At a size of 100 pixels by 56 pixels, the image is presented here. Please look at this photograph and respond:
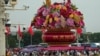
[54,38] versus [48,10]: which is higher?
[48,10]

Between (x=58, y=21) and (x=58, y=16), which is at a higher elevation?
(x=58, y=16)

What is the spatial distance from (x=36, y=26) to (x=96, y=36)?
358 feet

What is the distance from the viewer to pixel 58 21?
34750 millimetres

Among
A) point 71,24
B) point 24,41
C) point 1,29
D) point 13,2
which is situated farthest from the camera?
point 24,41

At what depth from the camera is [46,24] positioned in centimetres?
3519

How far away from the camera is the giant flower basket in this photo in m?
34.8

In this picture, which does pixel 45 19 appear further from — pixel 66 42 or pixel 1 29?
pixel 1 29

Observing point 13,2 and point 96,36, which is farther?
point 96,36

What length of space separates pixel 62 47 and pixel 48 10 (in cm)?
309

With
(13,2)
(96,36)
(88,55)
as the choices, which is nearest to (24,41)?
(96,36)

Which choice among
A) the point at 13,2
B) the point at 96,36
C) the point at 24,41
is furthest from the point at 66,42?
the point at 96,36

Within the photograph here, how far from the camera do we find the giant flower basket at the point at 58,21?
114 feet

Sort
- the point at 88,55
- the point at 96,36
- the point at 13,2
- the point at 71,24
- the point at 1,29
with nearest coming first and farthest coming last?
the point at 1,29
the point at 13,2
the point at 71,24
the point at 88,55
the point at 96,36

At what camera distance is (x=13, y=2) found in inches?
782
